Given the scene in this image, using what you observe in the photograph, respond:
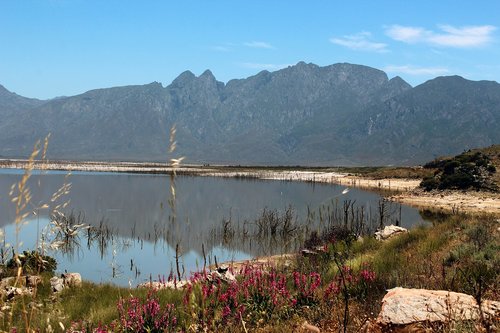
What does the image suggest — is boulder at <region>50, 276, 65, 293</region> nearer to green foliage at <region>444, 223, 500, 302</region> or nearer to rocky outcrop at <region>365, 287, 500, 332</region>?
rocky outcrop at <region>365, 287, 500, 332</region>

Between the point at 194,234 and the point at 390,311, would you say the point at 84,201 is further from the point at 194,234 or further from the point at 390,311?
the point at 390,311

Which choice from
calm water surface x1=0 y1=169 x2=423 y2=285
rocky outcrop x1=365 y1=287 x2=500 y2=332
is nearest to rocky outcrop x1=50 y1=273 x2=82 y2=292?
calm water surface x1=0 y1=169 x2=423 y2=285

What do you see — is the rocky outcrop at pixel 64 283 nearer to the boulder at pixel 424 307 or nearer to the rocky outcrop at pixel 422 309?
the rocky outcrop at pixel 422 309

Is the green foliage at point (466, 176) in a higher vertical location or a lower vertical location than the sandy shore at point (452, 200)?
higher

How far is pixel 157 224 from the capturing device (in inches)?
1422

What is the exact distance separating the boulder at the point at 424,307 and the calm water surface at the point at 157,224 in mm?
1474

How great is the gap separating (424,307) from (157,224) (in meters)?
32.3

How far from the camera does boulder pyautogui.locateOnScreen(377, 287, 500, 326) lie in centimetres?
491

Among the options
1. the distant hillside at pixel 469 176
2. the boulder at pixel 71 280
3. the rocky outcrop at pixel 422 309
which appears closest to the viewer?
the rocky outcrop at pixel 422 309

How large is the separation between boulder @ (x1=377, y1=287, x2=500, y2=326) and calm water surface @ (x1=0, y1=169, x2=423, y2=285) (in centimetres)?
147

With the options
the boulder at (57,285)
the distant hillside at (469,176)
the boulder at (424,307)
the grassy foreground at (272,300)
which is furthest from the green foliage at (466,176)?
the boulder at (424,307)

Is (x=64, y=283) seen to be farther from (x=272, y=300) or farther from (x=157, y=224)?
(x=157, y=224)

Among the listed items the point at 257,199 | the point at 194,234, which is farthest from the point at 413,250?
the point at 257,199

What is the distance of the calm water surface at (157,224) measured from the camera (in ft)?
70.2
